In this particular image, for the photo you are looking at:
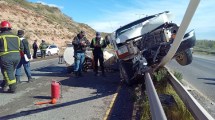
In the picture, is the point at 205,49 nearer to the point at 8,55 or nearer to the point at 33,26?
the point at 33,26

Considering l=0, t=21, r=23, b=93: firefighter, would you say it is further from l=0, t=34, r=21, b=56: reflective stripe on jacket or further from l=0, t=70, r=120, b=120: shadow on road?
l=0, t=70, r=120, b=120: shadow on road

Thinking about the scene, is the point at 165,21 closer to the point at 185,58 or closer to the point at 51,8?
the point at 185,58

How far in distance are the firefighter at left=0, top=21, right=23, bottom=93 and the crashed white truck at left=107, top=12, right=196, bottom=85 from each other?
298 centimetres

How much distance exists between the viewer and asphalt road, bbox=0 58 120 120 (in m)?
6.76

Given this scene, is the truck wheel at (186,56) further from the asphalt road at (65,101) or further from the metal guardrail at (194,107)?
the metal guardrail at (194,107)

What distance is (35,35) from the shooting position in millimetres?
51844

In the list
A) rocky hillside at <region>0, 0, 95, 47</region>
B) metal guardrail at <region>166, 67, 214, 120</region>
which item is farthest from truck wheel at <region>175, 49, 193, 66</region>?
rocky hillside at <region>0, 0, 95, 47</region>

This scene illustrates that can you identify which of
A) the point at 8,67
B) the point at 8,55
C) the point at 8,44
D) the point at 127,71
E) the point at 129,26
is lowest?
the point at 127,71

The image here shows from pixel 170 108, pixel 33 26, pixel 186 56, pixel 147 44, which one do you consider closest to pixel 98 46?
pixel 147 44

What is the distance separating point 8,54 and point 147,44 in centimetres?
374

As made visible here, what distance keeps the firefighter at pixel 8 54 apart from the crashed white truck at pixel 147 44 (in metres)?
2.98

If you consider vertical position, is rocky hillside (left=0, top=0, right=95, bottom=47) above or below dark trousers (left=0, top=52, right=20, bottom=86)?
above

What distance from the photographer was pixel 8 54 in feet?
29.7

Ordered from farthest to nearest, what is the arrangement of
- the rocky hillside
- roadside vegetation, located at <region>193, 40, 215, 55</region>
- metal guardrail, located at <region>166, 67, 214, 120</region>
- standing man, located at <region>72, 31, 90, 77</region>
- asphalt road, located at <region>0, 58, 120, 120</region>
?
roadside vegetation, located at <region>193, 40, 215, 55</region> → the rocky hillside → standing man, located at <region>72, 31, 90, 77</region> → asphalt road, located at <region>0, 58, 120, 120</region> → metal guardrail, located at <region>166, 67, 214, 120</region>
